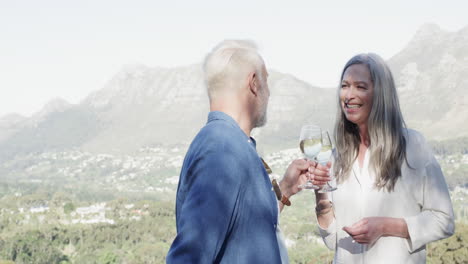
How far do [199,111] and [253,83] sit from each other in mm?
160313

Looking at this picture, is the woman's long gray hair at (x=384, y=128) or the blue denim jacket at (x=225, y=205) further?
the woman's long gray hair at (x=384, y=128)

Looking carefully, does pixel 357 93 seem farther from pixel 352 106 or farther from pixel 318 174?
pixel 318 174

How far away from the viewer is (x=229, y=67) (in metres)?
1.21

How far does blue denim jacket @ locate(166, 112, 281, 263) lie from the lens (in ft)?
3.41

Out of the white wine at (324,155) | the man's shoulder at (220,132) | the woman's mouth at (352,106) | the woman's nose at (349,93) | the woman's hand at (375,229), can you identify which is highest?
the man's shoulder at (220,132)

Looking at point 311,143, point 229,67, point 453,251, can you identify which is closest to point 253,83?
point 229,67

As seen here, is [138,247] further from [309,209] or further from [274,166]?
[274,166]

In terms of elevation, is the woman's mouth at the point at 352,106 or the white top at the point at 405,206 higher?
the woman's mouth at the point at 352,106

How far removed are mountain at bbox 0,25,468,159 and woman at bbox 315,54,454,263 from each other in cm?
10649

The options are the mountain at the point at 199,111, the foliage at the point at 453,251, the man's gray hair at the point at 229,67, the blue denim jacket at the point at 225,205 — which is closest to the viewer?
the blue denim jacket at the point at 225,205

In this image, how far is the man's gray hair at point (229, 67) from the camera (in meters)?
1.21

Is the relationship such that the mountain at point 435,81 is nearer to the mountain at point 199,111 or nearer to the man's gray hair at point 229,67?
the mountain at point 199,111

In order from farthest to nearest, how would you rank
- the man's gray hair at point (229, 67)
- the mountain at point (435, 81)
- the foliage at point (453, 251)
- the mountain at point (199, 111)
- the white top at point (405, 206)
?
the mountain at point (199, 111)
the mountain at point (435, 81)
the foliage at point (453, 251)
the white top at point (405, 206)
the man's gray hair at point (229, 67)

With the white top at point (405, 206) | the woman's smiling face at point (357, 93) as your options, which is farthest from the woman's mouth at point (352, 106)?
the white top at point (405, 206)
